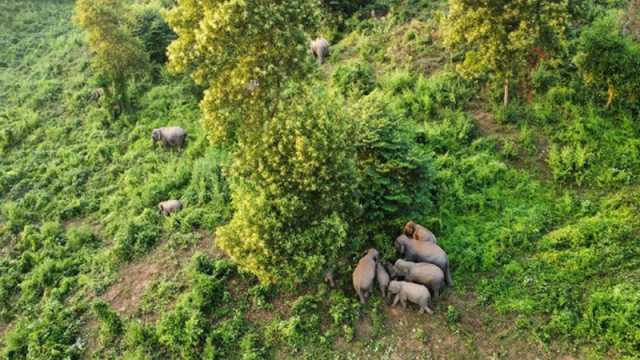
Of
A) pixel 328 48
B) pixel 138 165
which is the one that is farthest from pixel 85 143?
Answer: pixel 328 48

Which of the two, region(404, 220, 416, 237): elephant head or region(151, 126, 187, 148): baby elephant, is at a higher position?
region(151, 126, 187, 148): baby elephant

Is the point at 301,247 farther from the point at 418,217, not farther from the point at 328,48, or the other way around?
the point at 328,48

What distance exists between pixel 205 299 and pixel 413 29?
16.1 m

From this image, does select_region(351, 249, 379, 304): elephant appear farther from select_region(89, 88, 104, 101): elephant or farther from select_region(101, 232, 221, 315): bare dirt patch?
select_region(89, 88, 104, 101): elephant

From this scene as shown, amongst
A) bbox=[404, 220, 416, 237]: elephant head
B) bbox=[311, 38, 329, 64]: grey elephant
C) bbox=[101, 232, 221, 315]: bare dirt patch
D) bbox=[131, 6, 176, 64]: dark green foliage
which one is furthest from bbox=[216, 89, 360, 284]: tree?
bbox=[131, 6, 176, 64]: dark green foliage

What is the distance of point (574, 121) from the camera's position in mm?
19812

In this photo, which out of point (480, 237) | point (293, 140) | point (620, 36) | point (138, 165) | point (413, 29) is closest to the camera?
point (293, 140)

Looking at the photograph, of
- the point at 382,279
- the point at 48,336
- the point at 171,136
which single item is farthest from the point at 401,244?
the point at 171,136

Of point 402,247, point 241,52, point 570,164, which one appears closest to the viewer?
point 241,52

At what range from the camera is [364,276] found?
15.3m

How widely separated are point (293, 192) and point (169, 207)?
7.93m

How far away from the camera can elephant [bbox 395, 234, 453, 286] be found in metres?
15.5

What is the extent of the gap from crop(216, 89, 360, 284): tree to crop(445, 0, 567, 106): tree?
736cm

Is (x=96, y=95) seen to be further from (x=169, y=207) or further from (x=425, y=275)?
(x=425, y=275)
